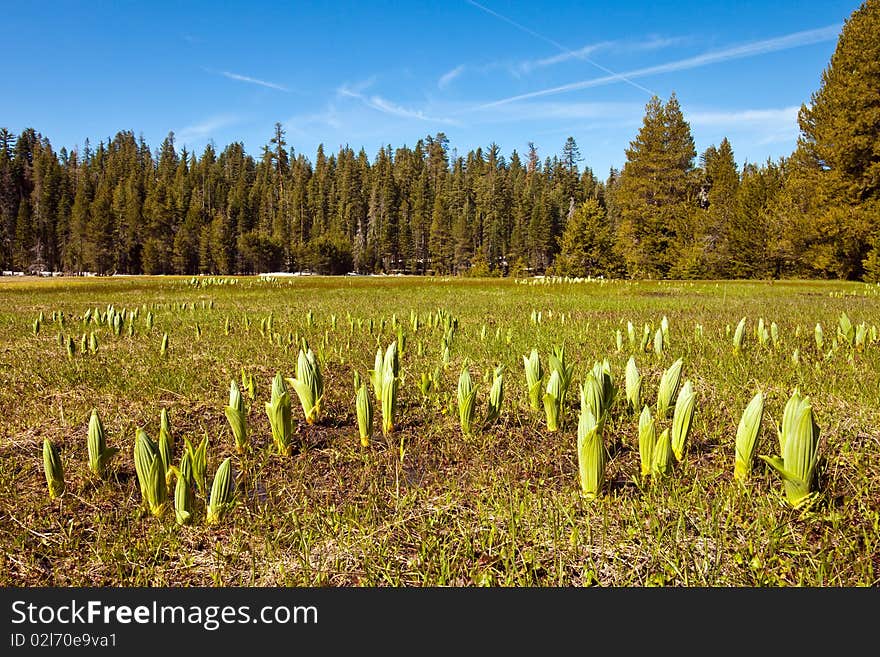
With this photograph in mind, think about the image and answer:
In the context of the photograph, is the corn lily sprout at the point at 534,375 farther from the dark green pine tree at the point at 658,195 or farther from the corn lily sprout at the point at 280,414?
the dark green pine tree at the point at 658,195

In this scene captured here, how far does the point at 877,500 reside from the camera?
214 centimetres

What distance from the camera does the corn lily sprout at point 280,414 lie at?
2.65 meters

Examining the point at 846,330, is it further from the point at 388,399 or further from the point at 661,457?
the point at 388,399

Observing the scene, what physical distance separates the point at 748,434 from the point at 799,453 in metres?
0.27

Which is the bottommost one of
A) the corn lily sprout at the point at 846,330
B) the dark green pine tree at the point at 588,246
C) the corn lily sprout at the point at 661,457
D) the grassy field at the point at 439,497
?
the grassy field at the point at 439,497

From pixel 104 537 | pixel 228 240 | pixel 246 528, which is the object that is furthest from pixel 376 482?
pixel 228 240

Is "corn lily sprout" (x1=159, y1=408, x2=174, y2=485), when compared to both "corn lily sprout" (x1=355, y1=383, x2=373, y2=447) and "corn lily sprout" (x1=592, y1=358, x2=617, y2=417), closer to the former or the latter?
"corn lily sprout" (x1=355, y1=383, x2=373, y2=447)

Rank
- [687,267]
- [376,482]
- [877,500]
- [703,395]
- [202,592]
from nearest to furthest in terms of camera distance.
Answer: [202,592], [877,500], [376,482], [703,395], [687,267]

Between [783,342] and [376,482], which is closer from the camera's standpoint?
[376,482]

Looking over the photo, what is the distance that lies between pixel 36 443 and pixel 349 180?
112 metres

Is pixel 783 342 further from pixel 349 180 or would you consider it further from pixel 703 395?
pixel 349 180

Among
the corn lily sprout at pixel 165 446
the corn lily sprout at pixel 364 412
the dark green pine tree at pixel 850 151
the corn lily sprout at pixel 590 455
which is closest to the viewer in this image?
the corn lily sprout at pixel 590 455

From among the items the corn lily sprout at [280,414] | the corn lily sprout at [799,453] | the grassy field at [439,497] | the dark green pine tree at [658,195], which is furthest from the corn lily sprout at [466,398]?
the dark green pine tree at [658,195]

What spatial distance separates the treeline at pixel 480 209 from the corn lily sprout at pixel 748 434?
3166 centimetres
